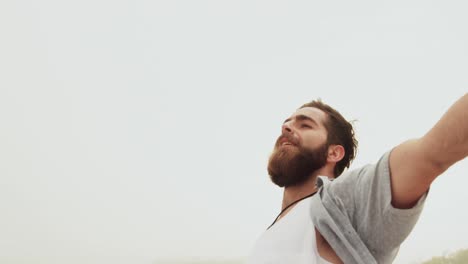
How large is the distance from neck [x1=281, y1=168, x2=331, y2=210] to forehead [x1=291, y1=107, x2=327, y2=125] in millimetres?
309

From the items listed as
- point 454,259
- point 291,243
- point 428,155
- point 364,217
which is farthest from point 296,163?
point 454,259

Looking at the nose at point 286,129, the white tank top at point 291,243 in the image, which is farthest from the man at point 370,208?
the nose at point 286,129

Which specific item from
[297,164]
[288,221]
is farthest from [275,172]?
[288,221]

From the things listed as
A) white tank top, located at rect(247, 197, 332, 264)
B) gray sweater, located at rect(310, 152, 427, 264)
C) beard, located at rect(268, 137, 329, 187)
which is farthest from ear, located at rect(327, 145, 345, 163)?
gray sweater, located at rect(310, 152, 427, 264)

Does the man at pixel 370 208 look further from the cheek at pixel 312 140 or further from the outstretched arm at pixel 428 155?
the cheek at pixel 312 140

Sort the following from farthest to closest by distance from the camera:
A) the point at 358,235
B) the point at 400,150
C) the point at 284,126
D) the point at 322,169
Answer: the point at 284,126 → the point at 322,169 → the point at 358,235 → the point at 400,150

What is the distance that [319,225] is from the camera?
107cm

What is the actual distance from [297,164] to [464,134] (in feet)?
3.12

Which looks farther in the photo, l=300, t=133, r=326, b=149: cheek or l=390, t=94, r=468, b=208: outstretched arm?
l=300, t=133, r=326, b=149: cheek

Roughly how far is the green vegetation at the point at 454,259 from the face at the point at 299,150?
3.18 meters

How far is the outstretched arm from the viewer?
754 millimetres

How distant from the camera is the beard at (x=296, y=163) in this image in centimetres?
167

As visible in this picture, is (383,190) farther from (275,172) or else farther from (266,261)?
(275,172)

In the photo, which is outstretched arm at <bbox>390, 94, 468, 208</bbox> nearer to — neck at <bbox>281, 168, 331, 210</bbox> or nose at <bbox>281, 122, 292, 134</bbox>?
neck at <bbox>281, 168, 331, 210</bbox>
